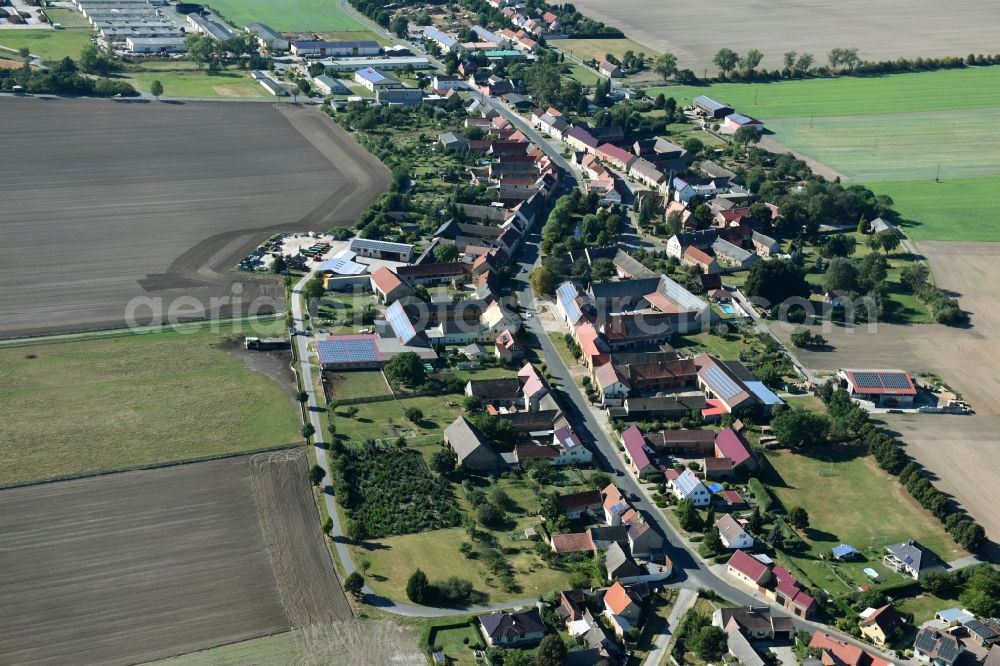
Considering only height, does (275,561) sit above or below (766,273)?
below

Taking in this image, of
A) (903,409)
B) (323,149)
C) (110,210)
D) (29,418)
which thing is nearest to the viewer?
(29,418)

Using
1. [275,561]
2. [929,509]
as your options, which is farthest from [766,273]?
[275,561]

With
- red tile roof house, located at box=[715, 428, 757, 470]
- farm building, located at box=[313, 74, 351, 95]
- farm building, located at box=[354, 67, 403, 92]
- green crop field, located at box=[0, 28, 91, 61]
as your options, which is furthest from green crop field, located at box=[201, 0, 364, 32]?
red tile roof house, located at box=[715, 428, 757, 470]

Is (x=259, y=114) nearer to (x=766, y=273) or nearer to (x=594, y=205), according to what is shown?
(x=594, y=205)

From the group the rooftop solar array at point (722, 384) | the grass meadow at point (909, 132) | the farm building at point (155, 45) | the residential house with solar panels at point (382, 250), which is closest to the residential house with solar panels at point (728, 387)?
the rooftop solar array at point (722, 384)

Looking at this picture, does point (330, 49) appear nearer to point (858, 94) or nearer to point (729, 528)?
A: point (858, 94)

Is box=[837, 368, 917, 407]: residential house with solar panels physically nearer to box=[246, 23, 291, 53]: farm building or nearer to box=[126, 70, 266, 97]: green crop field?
box=[126, 70, 266, 97]: green crop field

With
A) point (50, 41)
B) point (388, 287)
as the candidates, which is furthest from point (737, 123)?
point (50, 41)
